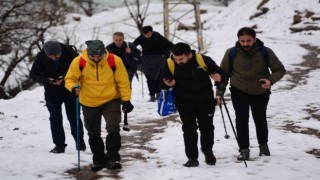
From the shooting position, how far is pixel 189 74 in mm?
5742

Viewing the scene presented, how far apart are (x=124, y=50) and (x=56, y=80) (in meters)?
3.87

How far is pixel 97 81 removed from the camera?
5.89 m

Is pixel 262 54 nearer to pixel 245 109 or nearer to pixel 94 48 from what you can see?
pixel 245 109

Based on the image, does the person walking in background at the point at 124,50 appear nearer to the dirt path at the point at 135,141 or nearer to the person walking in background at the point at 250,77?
the dirt path at the point at 135,141

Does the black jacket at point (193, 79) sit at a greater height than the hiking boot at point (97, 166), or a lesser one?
greater

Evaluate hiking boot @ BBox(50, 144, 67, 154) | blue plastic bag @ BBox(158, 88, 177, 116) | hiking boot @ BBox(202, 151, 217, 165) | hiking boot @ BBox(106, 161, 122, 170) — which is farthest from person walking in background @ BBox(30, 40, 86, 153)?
hiking boot @ BBox(202, 151, 217, 165)

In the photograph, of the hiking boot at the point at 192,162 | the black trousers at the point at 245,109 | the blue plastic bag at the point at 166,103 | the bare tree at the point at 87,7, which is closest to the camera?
the hiking boot at the point at 192,162

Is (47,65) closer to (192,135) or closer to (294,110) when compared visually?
(192,135)

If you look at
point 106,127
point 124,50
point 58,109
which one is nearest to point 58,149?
point 58,109

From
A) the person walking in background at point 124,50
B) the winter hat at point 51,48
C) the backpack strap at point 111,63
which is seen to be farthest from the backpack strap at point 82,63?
the person walking in background at point 124,50

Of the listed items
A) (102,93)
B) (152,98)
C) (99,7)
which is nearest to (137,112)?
(152,98)

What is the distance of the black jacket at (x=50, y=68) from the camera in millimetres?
6848

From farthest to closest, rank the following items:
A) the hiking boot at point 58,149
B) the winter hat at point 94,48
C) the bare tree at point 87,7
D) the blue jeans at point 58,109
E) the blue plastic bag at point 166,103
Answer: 1. the bare tree at point 87,7
2. the hiking boot at point 58,149
3. the blue jeans at point 58,109
4. the blue plastic bag at point 166,103
5. the winter hat at point 94,48

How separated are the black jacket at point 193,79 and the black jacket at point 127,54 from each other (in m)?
4.85
